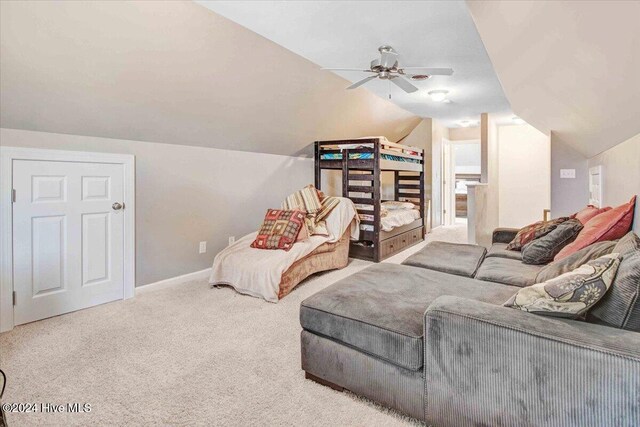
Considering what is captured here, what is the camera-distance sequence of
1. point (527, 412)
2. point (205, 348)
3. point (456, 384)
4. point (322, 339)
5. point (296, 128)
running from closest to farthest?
1. point (527, 412)
2. point (456, 384)
3. point (322, 339)
4. point (205, 348)
5. point (296, 128)

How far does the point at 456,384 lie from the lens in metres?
1.29

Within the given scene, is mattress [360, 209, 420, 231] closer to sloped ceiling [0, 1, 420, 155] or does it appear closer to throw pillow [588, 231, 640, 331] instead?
sloped ceiling [0, 1, 420, 155]

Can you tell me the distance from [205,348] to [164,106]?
6.70 feet

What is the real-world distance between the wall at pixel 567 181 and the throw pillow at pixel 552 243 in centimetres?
191

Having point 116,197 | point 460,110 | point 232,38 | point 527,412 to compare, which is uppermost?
point 460,110

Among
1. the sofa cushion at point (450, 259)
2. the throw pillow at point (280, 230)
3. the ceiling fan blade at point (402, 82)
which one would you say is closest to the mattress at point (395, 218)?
the throw pillow at point (280, 230)

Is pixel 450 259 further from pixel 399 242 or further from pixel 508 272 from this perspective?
pixel 399 242

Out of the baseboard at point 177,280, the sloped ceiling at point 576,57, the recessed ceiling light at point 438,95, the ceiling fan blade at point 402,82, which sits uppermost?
the recessed ceiling light at point 438,95

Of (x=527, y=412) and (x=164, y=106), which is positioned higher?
(x=164, y=106)

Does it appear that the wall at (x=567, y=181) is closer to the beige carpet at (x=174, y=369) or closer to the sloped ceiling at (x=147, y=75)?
the sloped ceiling at (x=147, y=75)

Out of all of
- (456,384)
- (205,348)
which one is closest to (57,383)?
(205,348)

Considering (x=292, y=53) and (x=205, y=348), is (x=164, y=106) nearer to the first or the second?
(x=292, y=53)

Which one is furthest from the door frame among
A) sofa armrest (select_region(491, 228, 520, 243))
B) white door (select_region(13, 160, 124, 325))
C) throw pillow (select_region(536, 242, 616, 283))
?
sofa armrest (select_region(491, 228, 520, 243))

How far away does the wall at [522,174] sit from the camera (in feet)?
21.7
